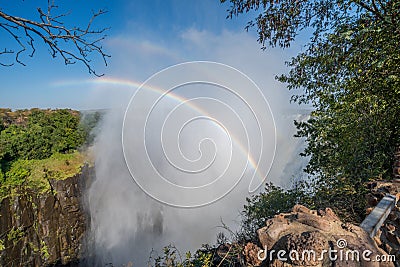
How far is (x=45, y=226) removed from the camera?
10.2 m

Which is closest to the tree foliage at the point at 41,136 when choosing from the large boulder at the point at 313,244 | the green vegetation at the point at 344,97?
the green vegetation at the point at 344,97

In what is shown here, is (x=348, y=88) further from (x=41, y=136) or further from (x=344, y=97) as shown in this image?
(x=41, y=136)

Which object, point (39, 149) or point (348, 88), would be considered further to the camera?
point (39, 149)

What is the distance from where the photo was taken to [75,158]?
13.0 m

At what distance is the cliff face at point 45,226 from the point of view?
9.12 meters

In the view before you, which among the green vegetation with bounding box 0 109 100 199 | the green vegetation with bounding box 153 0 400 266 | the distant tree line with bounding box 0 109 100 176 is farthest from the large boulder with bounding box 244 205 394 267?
the distant tree line with bounding box 0 109 100 176

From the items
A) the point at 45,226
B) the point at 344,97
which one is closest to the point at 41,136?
the point at 45,226

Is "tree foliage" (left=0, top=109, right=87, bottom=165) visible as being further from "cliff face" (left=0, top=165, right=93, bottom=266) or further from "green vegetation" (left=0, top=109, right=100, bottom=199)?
"cliff face" (left=0, top=165, right=93, bottom=266)

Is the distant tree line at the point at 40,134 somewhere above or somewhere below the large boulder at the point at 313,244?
above

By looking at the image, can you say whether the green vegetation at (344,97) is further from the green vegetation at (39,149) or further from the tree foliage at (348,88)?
the green vegetation at (39,149)

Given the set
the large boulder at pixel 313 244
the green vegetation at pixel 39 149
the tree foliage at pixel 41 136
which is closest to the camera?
the large boulder at pixel 313 244

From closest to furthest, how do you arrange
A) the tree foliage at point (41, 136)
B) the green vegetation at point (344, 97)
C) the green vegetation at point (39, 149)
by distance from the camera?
the green vegetation at point (344, 97)
the green vegetation at point (39, 149)
the tree foliage at point (41, 136)

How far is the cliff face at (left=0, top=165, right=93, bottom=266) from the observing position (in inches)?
359

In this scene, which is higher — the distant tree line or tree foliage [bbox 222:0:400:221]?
the distant tree line
